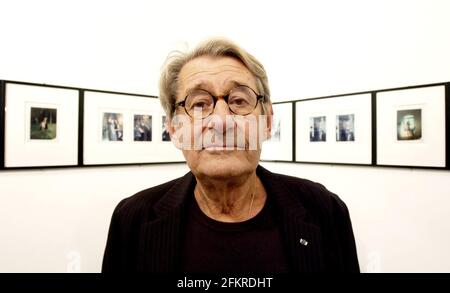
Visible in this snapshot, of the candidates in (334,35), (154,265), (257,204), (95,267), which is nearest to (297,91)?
(334,35)

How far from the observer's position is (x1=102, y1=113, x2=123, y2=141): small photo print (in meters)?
1.55

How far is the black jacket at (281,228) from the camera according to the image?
2.94 ft

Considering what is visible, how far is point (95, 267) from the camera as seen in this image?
58.6 inches

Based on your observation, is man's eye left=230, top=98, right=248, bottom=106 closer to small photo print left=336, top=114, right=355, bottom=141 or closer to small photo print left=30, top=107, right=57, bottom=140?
small photo print left=336, top=114, right=355, bottom=141

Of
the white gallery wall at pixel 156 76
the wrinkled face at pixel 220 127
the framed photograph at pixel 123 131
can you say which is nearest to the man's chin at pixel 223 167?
the wrinkled face at pixel 220 127

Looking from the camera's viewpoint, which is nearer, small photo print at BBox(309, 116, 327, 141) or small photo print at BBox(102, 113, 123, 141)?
small photo print at BBox(102, 113, 123, 141)

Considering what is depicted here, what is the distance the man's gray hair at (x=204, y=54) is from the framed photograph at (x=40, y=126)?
663mm

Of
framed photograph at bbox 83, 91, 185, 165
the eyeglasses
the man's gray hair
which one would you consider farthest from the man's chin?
framed photograph at bbox 83, 91, 185, 165

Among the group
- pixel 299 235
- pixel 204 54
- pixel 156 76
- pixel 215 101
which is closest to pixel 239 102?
pixel 215 101

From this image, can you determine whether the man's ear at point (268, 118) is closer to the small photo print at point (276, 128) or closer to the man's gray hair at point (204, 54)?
the man's gray hair at point (204, 54)

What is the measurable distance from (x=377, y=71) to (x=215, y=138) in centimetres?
106

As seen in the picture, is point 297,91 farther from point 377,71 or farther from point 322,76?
point 377,71

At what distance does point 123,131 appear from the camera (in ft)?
5.29
